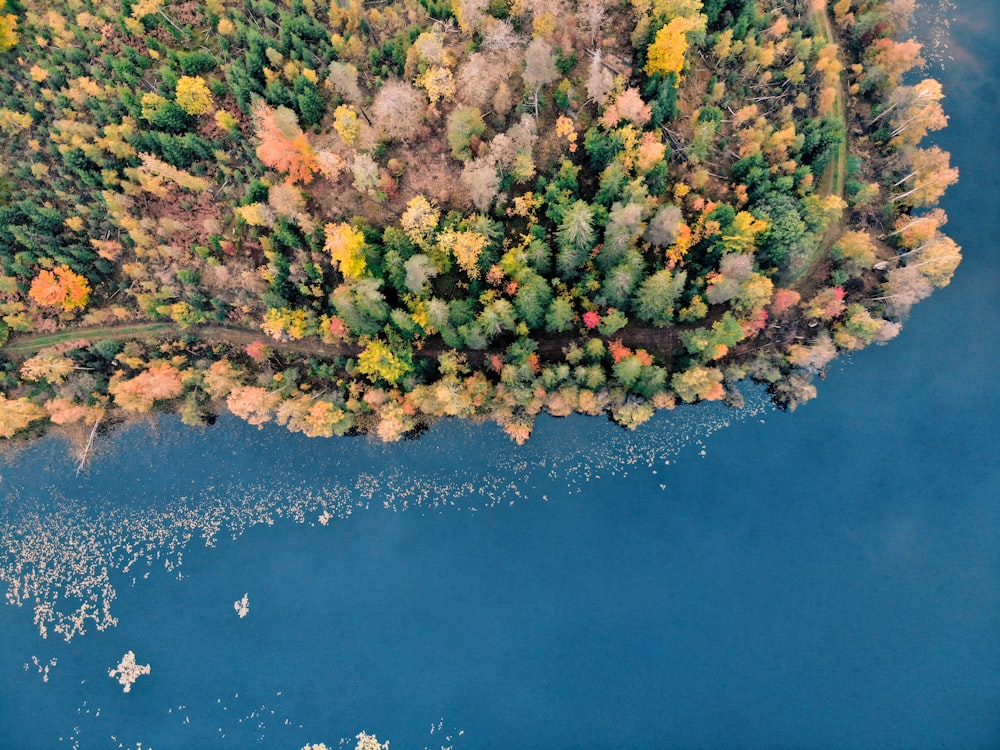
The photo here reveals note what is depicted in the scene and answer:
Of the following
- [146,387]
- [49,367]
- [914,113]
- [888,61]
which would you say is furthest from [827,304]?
[49,367]

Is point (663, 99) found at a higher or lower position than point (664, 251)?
higher

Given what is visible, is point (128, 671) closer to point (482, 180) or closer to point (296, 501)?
point (296, 501)

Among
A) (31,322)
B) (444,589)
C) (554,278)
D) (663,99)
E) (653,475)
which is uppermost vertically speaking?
(663,99)

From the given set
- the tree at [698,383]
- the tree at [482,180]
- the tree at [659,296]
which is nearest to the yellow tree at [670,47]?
the tree at [482,180]

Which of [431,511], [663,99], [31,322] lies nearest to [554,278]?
[663,99]

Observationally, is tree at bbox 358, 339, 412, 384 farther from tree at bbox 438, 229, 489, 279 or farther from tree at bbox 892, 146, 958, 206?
tree at bbox 892, 146, 958, 206

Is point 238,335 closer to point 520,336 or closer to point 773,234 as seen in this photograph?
point 520,336

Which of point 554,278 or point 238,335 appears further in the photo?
point 238,335
